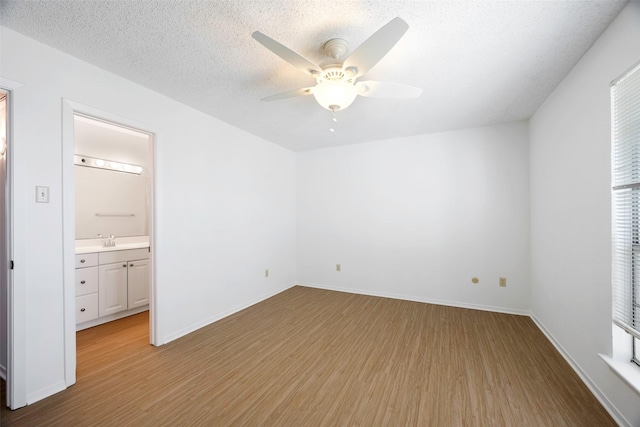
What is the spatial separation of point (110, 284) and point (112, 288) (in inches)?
2.2

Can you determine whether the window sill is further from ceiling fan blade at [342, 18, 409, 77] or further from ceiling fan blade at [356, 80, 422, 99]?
ceiling fan blade at [342, 18, 409, 77]

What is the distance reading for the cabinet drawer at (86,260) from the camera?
8.90 ft

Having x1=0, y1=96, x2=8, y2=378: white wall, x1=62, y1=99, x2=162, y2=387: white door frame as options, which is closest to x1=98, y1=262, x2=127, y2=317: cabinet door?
x1=0, y1=96, x2=8, y2=378: white wall

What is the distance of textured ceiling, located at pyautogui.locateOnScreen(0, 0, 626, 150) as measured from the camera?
4.68 feet

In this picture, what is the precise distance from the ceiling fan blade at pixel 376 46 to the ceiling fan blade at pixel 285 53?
0.22 meters

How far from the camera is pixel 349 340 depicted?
2.57 metres

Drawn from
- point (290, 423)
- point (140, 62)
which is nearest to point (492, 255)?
point (290, 423)

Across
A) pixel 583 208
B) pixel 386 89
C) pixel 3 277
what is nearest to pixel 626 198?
pixel 583 208

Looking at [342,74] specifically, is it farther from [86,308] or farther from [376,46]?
[86,308]

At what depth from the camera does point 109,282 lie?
2.96 meters

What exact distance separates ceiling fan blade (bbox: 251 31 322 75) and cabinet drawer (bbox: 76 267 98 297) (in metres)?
3.09

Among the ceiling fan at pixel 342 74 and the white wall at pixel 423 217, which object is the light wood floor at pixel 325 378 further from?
the ceiling fan at pixel 342 74

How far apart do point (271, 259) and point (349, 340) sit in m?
1.91

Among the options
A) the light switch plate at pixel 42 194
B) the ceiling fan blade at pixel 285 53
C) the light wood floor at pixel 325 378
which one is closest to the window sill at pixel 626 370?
the light wood floor at pixel 325 378
